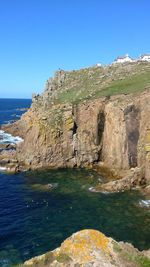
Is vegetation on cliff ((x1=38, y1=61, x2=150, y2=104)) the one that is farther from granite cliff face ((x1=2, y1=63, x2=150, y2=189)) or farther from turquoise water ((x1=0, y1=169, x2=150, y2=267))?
turquoise water ((x1=0, y1=169, x2=150, y2=267))

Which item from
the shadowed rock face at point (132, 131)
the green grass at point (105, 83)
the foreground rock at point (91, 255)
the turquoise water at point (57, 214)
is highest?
the green grass at point (105, 83)

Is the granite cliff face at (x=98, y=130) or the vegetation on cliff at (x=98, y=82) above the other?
the vegetation on cliff at (x=98, y=82)

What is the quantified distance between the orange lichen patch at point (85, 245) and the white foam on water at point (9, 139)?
8330cm

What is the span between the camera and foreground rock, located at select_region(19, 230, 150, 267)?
21766 mm

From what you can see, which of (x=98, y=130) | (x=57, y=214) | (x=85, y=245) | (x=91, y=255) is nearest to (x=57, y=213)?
(x=57, y=214)

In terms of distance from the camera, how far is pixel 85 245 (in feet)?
74.1

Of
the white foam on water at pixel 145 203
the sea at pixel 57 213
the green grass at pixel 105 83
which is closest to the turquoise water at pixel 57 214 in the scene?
the sea at pixel 57 213

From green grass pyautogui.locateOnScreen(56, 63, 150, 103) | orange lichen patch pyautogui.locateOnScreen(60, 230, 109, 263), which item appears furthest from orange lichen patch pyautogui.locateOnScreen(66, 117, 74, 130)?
orange lichen patch pyautogui.locateOnScreen(60, 230, 109, 263)

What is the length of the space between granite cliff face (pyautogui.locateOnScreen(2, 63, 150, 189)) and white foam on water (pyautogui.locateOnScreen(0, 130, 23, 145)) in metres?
18.5

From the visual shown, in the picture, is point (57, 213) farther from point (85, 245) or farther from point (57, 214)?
point (85, 245)

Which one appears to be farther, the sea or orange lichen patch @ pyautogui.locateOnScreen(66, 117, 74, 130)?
orange lichen patch @ pyautogui.locateOnScreen(66, 117, 74, 130)

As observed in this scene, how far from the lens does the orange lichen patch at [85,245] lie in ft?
72.4

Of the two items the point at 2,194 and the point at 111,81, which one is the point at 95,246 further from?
the point at 111,81

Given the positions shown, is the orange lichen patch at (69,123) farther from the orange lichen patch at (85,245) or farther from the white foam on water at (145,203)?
the orange lichen patch at (85,245)
